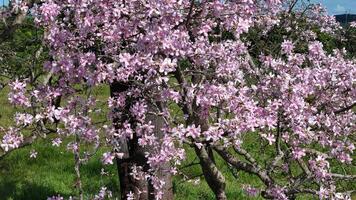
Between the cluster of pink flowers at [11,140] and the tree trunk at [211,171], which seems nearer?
the cluster of pink flowers at [11,140]

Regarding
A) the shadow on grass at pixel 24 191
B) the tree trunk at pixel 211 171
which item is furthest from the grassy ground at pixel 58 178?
the tree trunk at pixel 211 171

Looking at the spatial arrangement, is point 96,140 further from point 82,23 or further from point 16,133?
point 82,23

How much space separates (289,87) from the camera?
3688 millimetres

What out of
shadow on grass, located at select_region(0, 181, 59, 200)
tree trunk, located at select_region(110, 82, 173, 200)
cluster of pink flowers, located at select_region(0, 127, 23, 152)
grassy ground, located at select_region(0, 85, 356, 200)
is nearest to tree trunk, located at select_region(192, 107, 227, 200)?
tree trunk, located at select_region(110, 82, 173, 200)

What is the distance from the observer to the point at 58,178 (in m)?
7.86

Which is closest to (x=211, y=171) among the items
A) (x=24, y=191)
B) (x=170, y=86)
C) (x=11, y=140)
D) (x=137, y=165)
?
(x=137, y=165)

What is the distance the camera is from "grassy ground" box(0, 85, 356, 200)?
7.25m

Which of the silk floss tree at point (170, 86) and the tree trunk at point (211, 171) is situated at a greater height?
the silk floss tree at point (170, 86)

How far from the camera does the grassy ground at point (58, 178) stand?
7250mm

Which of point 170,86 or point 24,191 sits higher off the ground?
point 170,86

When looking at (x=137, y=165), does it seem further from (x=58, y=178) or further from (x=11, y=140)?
(x=58, y=178)

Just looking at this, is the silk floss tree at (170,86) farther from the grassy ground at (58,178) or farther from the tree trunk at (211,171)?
the grassy ground at (58,178)

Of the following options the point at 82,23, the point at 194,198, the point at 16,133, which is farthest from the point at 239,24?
the point at 194,198

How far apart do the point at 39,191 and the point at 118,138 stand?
3984 millimetres
